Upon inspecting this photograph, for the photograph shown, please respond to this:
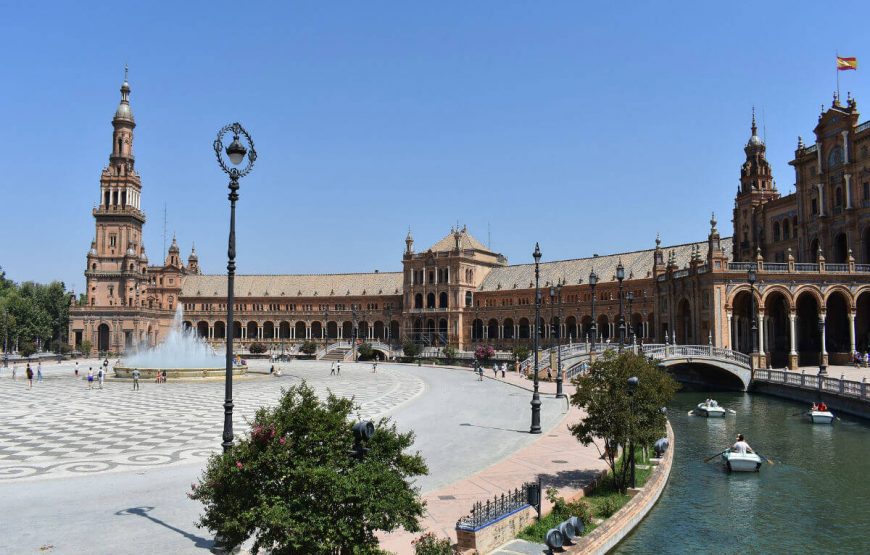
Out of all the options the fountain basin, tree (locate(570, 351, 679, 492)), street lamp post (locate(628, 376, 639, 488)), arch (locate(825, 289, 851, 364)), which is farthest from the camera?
arch (locate(825, 289, 851, 364))

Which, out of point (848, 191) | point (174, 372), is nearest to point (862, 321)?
point (848, 191)

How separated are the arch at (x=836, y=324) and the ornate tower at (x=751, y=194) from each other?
56.9ft

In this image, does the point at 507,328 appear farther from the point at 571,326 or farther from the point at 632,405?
the point at 632,405

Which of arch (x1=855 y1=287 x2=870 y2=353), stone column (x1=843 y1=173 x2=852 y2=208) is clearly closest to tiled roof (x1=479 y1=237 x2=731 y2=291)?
stone column (x1=843 y1=173 x2=852 y2=208)

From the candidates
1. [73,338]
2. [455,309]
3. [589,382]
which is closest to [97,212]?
[73,338]

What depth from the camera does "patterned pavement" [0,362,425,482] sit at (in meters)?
21.4

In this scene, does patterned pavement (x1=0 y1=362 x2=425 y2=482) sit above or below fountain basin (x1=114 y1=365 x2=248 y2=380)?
below

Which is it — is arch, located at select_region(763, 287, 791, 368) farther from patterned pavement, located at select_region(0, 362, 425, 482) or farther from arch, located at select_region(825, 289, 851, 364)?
patterned pavement, located at select_region(0, 362, 425, 482)

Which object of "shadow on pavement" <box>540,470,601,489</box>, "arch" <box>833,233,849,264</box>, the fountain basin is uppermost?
"arch" <box>833,233,849,264</box>

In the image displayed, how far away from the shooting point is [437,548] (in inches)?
435

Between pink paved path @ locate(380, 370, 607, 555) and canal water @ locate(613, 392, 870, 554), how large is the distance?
2318 mm

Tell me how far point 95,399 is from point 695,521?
3545 cm

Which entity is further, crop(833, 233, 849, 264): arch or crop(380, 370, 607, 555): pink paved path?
crop(833, 233, 849, 264): arch

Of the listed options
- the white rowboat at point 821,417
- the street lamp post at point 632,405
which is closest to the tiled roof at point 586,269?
the white rowboat at point 821,417
